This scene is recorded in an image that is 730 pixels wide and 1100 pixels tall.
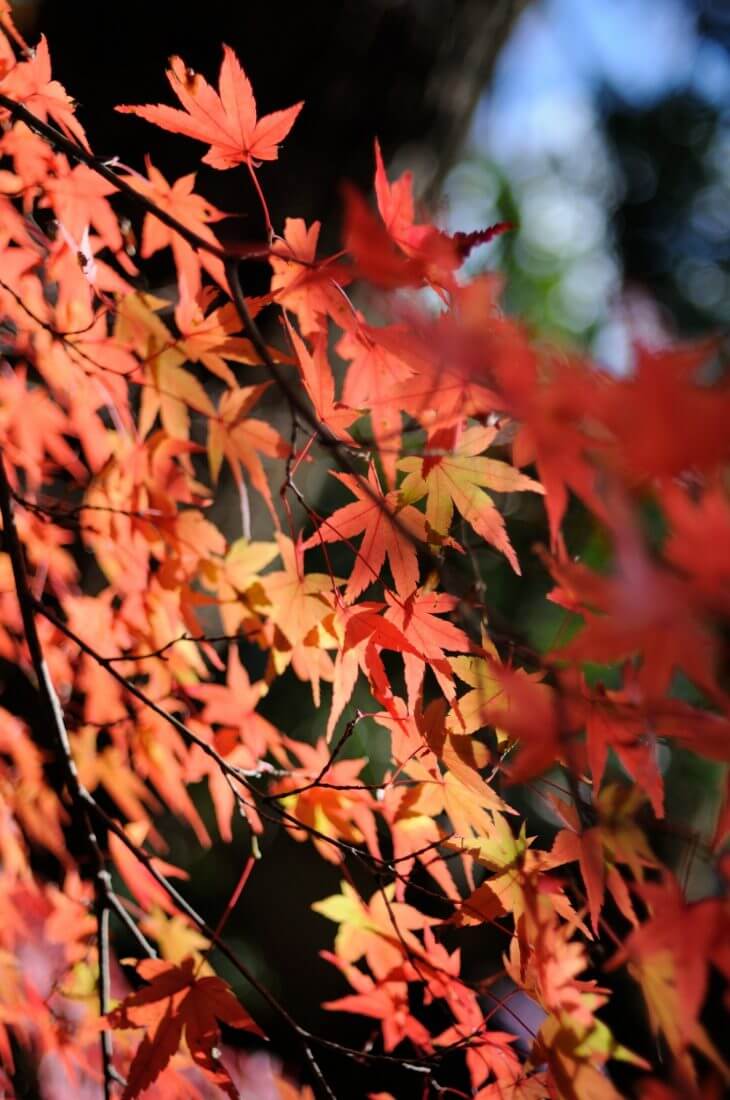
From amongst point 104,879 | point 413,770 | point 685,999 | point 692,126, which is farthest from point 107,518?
point 692,126

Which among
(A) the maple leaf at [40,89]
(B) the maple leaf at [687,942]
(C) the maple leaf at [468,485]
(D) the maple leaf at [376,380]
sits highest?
(A) the maple leaf at [40,89]

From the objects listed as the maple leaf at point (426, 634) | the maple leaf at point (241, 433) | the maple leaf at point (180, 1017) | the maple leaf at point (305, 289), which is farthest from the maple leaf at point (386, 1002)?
the maple leaf at point (305, 289)

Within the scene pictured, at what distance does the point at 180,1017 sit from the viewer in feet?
2.43

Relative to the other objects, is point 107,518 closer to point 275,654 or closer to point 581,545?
point 275,654

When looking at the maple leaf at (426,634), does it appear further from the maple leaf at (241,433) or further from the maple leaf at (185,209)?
the maple leaf at (185,209)

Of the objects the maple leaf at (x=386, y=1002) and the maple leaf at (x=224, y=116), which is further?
the maple leaf at (x=386, y=1002)

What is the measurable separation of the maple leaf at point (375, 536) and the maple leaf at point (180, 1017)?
402mm

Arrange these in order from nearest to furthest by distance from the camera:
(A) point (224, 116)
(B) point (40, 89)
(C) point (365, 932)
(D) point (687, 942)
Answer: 1. (D) point (687, 942)
2. (A) point (224, 116)
3. (B) point (40, 89)
4. (C) point (365, 932)

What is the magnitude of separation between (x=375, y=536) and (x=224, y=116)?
0.38m

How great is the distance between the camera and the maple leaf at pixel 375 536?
67 centimetres

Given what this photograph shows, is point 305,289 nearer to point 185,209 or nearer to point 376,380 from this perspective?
point 376,380

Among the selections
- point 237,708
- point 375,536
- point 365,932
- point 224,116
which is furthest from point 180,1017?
point 224,116

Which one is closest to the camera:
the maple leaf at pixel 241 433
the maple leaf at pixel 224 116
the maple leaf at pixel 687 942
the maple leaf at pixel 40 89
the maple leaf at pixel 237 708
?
the maple leaf at pixel 687 942

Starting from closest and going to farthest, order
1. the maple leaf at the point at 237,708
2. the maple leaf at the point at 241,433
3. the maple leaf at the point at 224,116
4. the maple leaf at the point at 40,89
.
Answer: the maple leaf at the point at 224,116
the maple leaf at the point at 40,89
the maple leaf at the point at 241,433
the maple leaf at the point at 237,708
